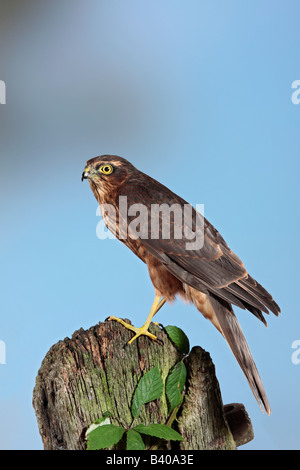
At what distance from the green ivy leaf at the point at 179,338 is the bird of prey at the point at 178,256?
138 mm

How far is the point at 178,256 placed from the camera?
312 centimetres

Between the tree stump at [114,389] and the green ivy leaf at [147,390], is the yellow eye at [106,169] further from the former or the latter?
the green ivy leaf at [147,390]

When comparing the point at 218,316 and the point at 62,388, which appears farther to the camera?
the point at 218,316

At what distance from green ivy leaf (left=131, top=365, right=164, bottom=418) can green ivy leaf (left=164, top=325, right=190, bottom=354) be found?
0.23 m

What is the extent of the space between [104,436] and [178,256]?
39.6 inches

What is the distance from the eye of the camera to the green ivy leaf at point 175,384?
309 centimetres

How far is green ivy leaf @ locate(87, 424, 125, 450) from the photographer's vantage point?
281cm

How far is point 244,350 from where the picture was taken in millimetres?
3068

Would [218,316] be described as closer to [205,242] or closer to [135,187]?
[205,242]

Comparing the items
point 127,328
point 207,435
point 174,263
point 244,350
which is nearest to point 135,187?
point 174,263

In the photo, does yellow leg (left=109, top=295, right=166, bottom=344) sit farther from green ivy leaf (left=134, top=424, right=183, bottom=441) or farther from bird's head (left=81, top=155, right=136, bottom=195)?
bird's head (left=81, top=155, right=136, bottom=195)

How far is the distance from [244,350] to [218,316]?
228 millimetres
